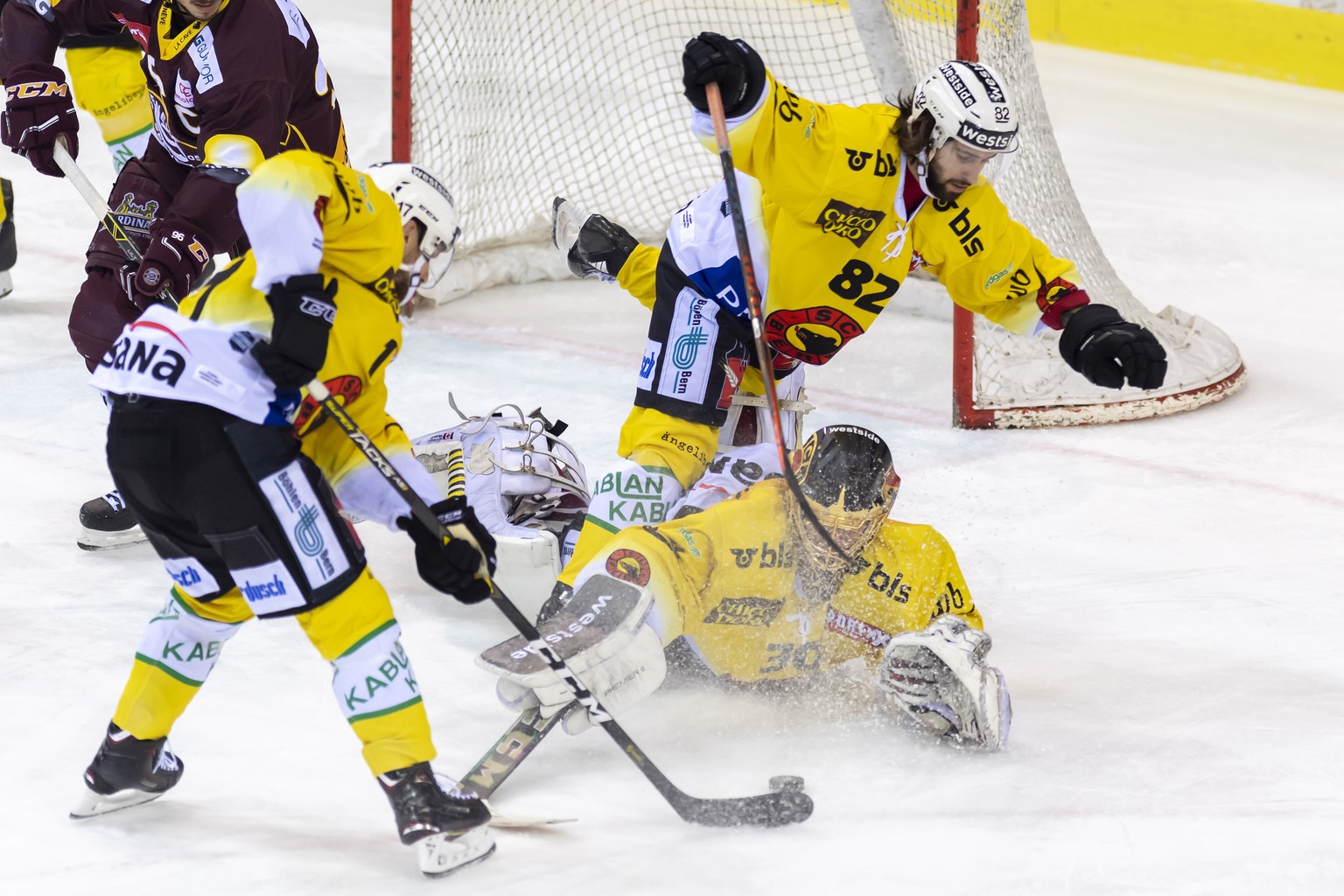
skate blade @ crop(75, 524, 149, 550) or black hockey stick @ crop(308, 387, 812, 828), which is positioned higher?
black hockey stick @ crop(308, 387, 812, 828)

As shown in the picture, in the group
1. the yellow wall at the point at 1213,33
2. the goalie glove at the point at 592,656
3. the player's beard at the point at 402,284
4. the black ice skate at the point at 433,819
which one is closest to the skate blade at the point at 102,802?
the black ice skate at the point at 433,819

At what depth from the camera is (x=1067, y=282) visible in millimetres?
3477

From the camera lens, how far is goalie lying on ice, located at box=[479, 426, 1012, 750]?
2.83m

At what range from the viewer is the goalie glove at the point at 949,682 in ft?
9.51

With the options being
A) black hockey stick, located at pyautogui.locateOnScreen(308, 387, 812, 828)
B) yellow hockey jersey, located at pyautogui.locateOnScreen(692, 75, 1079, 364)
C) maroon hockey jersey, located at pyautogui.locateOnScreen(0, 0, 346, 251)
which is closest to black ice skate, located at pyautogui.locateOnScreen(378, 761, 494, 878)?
black hockey stick, located at pyautogui.locateOnScreen(308, 387, 812, 828)

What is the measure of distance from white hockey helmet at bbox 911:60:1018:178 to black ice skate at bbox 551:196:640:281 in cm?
80

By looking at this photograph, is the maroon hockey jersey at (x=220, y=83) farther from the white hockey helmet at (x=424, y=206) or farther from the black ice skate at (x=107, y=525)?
the white hockey helmet at (x=424, y=206)

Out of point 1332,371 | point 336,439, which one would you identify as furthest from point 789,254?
point 1332,371

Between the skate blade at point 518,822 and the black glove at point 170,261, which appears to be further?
the black glove at point 170,261

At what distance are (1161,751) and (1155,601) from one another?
779 millimetres

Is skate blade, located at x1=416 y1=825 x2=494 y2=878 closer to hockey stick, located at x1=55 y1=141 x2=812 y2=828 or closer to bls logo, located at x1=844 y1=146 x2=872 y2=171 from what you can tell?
hockey stick, located at x1=55 y1=141 x2=812 y2=828

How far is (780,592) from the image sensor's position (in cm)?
314

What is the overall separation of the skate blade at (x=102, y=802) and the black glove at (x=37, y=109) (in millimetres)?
1894

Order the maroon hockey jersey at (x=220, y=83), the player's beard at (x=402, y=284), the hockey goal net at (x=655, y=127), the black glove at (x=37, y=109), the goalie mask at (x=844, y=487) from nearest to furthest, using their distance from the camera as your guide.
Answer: the player's beard at (x=402, y=284) → the goalie mask at (x=844, y=487) → the maroon hockey jersey at (x=220, y=83) → the black glove at (x=37, y=109) → the hockey goal net at (x=655, y=127)
